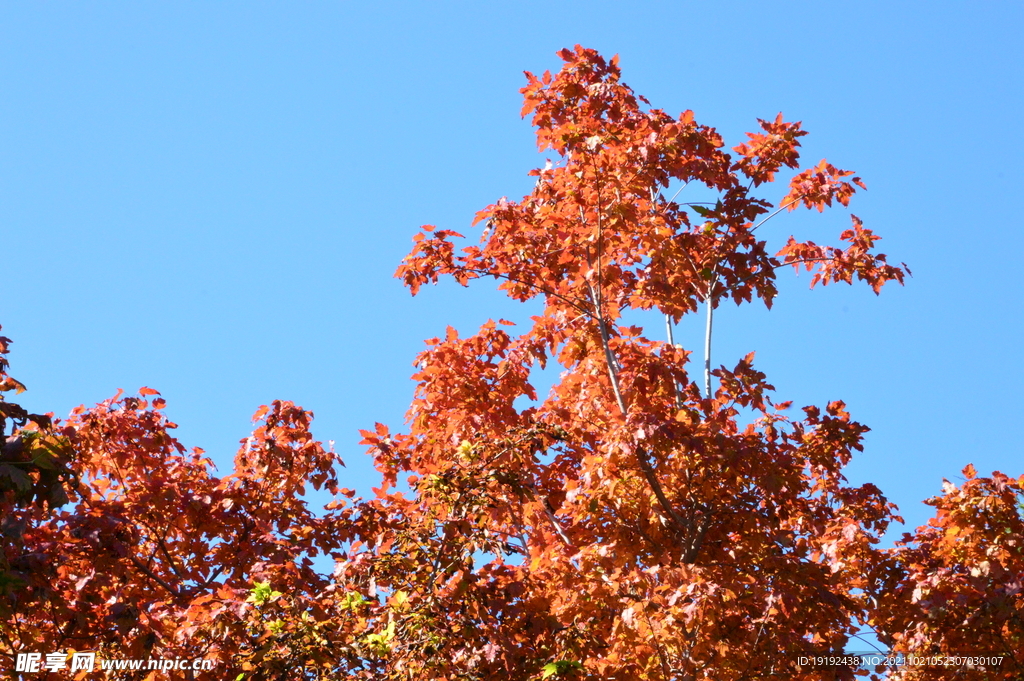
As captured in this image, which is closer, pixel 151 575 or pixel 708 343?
pixel 151 575

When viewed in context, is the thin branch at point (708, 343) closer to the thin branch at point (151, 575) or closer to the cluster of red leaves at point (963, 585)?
the cluster of red leaves at point (963, 585)

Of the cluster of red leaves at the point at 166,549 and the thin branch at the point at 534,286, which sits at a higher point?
the thin branch at the point at 534,286

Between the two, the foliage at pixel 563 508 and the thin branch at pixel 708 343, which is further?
the thin branch at pixel 708 343

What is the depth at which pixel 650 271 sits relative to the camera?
9.92 m

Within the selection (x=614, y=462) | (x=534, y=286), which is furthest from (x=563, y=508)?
(x=534, y=286)

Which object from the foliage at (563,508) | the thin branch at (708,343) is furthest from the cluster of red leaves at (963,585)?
the thin branch at (708,343)

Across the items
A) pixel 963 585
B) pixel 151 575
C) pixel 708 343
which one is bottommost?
pixel 963 585

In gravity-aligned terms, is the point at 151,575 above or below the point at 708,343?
below

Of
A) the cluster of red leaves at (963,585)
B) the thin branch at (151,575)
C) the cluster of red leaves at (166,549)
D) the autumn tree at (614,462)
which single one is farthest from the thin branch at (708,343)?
the thin branch at (151,575)

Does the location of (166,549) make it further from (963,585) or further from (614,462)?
(963,585)

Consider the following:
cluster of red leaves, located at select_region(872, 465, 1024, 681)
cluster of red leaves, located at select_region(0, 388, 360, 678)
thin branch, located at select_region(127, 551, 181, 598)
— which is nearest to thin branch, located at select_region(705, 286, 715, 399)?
cluster of red leaves, located at select_region(872, 465, 1024, 681)

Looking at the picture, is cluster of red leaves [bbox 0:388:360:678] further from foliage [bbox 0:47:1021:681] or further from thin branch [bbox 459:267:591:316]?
thin branch [bbox 459:267:591:316]

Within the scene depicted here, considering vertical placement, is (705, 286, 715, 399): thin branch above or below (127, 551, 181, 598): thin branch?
above

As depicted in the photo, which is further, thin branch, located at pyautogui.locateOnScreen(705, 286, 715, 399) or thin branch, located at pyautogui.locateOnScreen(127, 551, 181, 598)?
thin branch, located at pyautogui.locateOnScreen(705, 286, 715, 399)
